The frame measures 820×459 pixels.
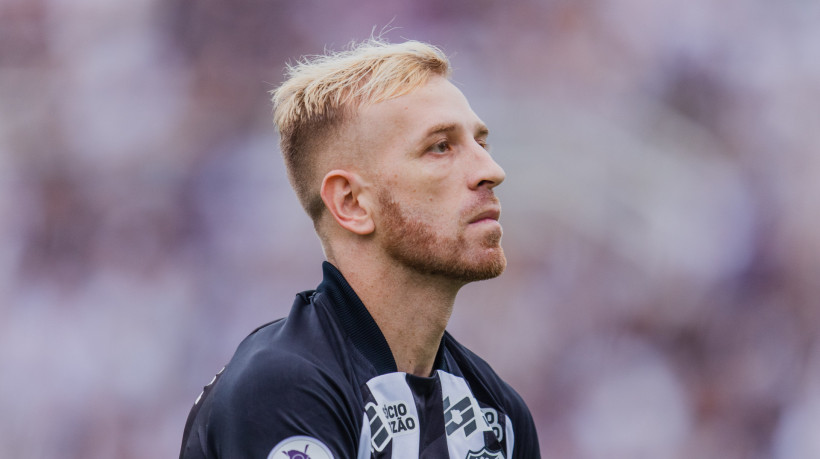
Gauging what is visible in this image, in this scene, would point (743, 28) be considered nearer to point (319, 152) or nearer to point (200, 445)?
point (319, 152)

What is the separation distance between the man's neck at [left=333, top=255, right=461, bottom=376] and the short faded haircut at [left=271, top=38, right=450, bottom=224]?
9.8 inches

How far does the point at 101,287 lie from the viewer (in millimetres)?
4887

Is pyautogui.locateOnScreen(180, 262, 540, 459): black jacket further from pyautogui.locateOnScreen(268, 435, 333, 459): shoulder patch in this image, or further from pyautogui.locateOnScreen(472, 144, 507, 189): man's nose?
pyautogui.locateOnScreen(472, 144, 507, 189): man's nose

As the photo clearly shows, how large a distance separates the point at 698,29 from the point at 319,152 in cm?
356

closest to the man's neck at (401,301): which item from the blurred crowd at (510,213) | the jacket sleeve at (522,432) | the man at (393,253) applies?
the man at (393,253)

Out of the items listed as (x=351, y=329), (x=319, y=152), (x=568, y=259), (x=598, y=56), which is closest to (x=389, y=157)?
(x=319, y=152)

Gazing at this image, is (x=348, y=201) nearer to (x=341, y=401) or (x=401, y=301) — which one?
(x=401, y=301)

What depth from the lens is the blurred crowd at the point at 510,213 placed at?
484cm

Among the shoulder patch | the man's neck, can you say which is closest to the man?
the man's neck

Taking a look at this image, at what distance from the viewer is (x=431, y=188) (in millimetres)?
2303

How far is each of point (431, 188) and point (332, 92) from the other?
0.40m

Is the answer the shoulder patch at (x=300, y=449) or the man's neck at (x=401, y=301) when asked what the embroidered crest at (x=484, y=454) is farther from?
the shoulder patch at (x=300, y=449)

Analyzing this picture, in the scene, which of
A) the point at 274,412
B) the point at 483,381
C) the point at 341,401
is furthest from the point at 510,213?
the point at 274,412

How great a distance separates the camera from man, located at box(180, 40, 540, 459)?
7.22 feet
